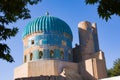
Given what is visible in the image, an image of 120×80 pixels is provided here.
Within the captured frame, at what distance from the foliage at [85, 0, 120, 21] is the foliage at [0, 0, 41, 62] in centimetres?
89

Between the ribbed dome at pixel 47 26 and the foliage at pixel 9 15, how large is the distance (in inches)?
761

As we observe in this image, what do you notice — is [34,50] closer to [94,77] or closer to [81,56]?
[81,56]

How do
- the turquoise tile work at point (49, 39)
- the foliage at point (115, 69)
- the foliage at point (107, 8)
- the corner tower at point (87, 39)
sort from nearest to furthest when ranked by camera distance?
the foliage at point (107, 8) → the turquoise tile work at point (49, 39) → the corner tower at point (87, 39) → the foliage at point (115, 69)

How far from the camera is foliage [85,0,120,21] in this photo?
256 cm

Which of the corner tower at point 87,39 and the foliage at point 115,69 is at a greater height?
the corner tower at point 87,39

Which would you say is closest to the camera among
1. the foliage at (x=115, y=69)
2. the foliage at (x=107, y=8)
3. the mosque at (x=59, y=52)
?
the foliage at (x=107, y=8)

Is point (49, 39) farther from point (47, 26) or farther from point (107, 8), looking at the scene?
point (107, 8)

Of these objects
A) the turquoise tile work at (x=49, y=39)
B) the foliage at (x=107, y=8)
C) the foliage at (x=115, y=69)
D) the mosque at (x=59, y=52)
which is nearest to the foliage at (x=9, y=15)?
the foliage at (x=107, y=8)

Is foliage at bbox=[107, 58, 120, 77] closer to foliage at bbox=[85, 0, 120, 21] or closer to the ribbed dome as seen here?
the ribbed dome

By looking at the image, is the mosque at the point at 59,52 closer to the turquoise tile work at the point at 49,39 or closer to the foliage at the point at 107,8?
the turquoise tile work at the point at 49,39

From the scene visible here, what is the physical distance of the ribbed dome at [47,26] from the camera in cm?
2272

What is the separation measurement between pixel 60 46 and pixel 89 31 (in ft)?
11.1

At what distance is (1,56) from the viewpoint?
9.94 feet

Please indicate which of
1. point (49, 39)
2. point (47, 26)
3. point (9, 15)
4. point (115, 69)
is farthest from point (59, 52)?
point (9, 15)
